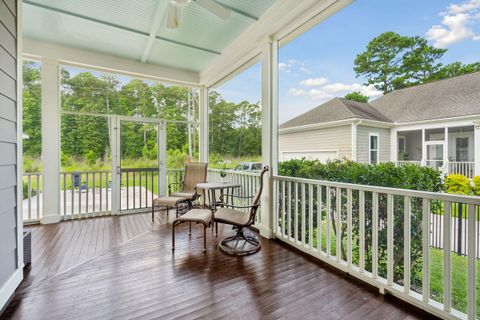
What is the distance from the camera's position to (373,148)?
7.40 ft

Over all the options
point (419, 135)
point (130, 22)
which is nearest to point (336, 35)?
point (419, 135)

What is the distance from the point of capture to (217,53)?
4.50m

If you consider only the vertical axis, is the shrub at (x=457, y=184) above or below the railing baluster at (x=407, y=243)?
above

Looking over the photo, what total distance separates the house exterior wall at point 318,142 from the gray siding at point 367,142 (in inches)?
3.8

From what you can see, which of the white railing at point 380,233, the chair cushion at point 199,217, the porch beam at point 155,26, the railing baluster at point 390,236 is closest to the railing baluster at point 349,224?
the white railing at point 380,233

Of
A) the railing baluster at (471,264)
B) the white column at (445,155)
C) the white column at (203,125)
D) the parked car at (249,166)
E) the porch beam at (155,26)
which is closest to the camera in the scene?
the railing baluster at (471,264)

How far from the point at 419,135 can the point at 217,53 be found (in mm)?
3669

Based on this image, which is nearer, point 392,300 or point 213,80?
point 392,300

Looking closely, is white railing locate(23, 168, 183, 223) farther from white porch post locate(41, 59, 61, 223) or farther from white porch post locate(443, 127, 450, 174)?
white porch post locate(443, 127, 450, 174)

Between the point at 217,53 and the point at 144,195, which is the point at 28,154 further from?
the point at 217,53

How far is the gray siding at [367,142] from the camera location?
2.16 meters

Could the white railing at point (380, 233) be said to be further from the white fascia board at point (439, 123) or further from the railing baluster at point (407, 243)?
the white fascia board at point (439, 123)

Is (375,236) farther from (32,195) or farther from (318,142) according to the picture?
(32,195)

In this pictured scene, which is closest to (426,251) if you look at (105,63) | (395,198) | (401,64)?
(395,198)
